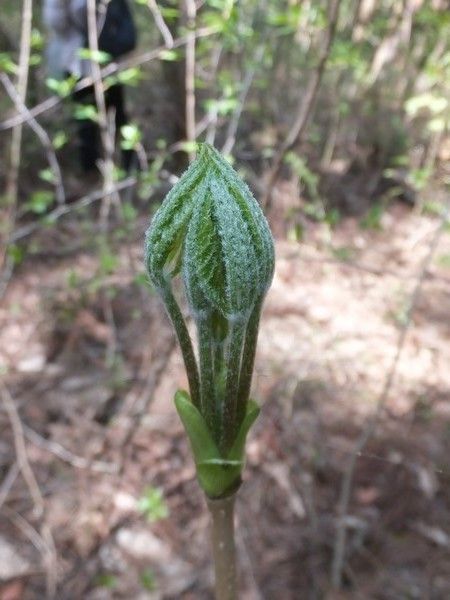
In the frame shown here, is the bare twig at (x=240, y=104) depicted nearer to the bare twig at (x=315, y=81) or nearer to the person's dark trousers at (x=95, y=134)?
the bare twig at (x=315, y=81)

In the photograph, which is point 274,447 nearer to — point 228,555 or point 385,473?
point 385,473

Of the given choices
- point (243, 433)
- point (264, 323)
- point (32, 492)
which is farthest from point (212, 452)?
point (264, 323)

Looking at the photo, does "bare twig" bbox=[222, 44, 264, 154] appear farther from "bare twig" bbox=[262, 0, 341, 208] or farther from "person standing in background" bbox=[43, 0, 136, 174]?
"bare twig" bbox=[262, 0, 341, 208]

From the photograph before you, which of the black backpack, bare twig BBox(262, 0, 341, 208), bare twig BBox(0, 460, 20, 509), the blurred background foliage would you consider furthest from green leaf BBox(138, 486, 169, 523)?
the black backpack

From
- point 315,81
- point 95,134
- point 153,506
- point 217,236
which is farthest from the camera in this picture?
point 95,134

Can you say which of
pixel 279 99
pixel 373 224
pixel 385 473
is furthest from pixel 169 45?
pixel 279 99

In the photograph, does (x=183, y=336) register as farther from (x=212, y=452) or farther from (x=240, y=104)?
(x=240, y=104)
